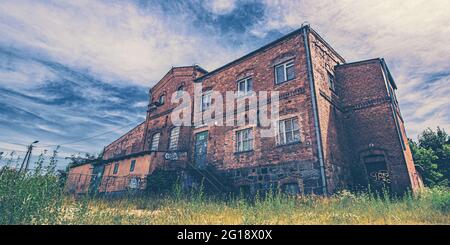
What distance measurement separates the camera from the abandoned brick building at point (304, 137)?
9.60 metres

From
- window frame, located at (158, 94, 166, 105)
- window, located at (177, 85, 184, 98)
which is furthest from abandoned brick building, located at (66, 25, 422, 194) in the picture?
window frame, located at (158, 94, 166, 105)

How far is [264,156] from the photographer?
1070 centimetres

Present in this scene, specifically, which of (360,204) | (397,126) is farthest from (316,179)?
(397,126)

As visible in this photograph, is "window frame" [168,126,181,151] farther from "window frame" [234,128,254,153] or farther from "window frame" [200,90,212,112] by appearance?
"window frame" [234,128,254,153]

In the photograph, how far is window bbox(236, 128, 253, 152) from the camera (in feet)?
38.0

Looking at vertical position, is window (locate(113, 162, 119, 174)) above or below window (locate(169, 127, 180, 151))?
below

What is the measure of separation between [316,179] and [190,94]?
1087 centimetres

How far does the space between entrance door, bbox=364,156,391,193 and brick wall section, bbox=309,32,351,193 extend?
2.93ft

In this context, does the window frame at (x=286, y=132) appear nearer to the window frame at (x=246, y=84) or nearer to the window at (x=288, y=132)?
the window at (x=288, y=132)

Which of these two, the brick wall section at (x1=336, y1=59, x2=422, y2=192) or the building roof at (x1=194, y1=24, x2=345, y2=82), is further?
the building roof at (x1=194, y1=24, x2=345, y2=82)

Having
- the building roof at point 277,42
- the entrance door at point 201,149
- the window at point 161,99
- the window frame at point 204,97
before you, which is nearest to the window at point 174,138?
the entrance door at point 201,149

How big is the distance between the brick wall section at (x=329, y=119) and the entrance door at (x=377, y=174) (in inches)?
35.2

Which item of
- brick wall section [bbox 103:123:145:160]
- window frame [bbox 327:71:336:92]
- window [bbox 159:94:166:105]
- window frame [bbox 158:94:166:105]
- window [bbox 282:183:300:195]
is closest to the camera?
window [bbox 282:183:300:195]
